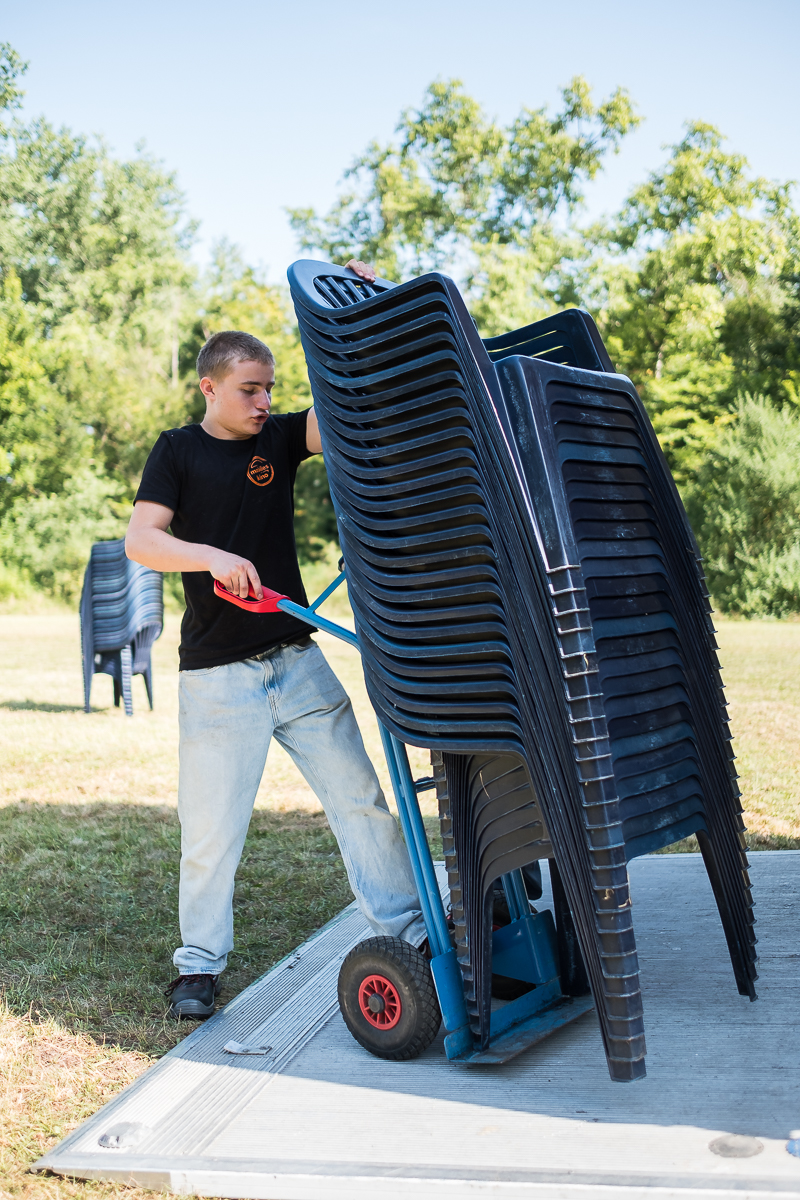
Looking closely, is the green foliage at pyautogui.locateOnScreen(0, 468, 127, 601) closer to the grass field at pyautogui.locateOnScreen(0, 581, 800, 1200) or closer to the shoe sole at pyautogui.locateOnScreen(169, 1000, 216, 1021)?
the grass field at pyautogui.locateOnScreen(0, 581, 800, 1200)

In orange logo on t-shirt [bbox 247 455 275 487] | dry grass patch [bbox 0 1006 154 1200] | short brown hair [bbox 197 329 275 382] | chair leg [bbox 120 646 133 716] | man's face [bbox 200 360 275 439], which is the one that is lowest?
dry grass patch [bbox 0 1006 154 1200]

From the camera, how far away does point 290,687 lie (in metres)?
3.25

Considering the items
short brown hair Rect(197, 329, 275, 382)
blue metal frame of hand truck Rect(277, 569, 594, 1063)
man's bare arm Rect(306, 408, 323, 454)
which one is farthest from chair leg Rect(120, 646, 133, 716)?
blue metal frame of hand truck Rect(277, 569, 594, 1063)

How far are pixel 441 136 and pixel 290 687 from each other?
126 feet

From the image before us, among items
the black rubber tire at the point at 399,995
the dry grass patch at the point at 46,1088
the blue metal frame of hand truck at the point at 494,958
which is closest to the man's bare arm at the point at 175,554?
the blue metal frame of hand truck at the point at 494,958

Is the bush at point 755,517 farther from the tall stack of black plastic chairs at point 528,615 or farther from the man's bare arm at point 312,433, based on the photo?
the tall stack of black plastic chairs at point 528,615

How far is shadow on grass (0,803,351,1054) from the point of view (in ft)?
11.1

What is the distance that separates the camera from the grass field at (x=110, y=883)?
2.88 metres

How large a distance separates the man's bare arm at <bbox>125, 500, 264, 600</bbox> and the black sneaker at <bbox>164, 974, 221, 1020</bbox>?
1224mm

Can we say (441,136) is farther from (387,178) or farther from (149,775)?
(149,775)

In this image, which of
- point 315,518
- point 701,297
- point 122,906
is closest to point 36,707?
point 122,906

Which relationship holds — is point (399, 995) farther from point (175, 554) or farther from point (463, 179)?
point (463, 179)

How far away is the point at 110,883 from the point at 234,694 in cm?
203

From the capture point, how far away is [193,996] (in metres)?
3.20
